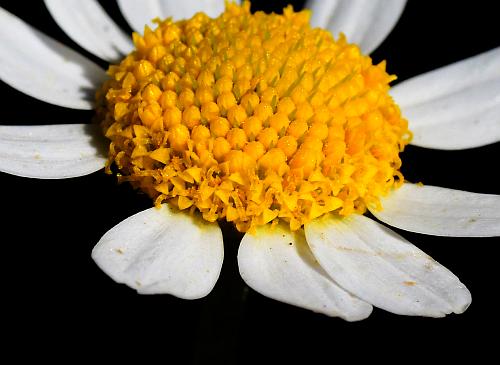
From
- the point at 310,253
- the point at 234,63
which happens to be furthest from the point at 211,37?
the point at 310,253

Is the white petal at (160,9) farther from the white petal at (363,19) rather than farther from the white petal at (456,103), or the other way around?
the white petal at (456,103)

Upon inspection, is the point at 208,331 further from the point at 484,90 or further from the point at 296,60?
the point at 484,90

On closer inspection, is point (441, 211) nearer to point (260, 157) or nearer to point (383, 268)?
point (383, 268)

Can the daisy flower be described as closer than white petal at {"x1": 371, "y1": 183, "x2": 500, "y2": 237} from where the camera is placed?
Yes

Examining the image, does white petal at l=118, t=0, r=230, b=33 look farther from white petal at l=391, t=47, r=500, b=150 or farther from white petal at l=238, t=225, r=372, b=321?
white petal at l=238, t=225, r=372, b=321

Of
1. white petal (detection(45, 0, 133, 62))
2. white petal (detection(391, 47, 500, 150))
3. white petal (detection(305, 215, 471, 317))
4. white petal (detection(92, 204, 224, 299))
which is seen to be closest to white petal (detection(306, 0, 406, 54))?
white petal (detection(391, 47, 500, 150))

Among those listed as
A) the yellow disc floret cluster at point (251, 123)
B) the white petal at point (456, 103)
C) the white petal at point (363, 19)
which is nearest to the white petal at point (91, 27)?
the yellow disc floret cluster at point (251, 123)

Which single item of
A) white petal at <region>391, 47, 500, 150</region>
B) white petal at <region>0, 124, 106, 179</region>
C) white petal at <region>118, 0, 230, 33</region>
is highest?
white petal at <region>118, 0, 230, 33</region>
